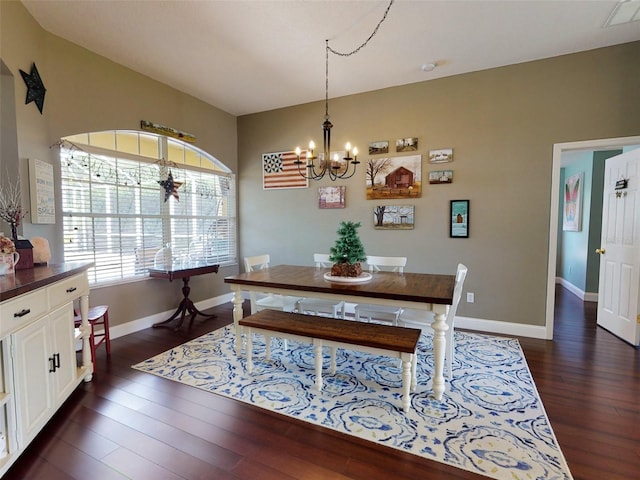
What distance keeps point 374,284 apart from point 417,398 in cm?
90

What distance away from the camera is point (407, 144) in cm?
404

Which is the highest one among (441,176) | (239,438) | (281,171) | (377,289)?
(281,171)

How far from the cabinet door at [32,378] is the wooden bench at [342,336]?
1268 millimetres

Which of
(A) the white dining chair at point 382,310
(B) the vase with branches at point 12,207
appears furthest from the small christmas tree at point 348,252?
(B) the vase with branches at point 12,207

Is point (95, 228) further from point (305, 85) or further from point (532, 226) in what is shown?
point (532, 226)

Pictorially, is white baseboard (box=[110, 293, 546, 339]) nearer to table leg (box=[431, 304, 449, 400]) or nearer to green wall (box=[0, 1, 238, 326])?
green wall (box=[0, 1, 238, 326])

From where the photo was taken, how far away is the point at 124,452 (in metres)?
1.80

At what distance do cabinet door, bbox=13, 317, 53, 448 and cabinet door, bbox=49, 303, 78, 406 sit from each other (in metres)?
0.08

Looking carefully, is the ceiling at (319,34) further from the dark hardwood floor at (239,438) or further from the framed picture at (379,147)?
the dark hardwood floor at (239,438)

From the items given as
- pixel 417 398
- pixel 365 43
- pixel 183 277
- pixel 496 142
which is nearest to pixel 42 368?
pixel 183 277

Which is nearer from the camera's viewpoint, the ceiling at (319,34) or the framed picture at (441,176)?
the ceiling at (319,34)

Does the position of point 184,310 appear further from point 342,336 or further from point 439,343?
point 439,343

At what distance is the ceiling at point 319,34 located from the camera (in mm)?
2562

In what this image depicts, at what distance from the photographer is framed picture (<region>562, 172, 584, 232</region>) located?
5.65 meters
